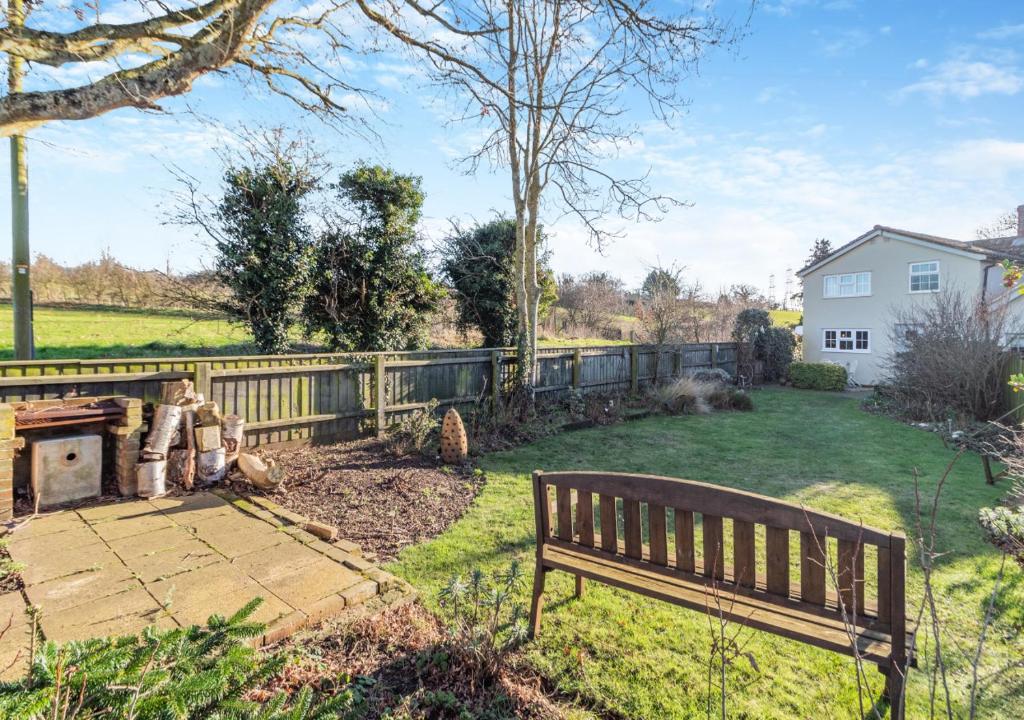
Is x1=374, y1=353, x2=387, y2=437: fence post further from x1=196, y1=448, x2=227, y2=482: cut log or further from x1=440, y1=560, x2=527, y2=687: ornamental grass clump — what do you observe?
Answer: x1=440, y1=560, x2=527, y2=687: ornamental grass clump

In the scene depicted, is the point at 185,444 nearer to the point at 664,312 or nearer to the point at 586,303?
the point at 664,312

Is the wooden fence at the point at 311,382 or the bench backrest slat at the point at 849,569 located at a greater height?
the wooden fence at the point at 311,382

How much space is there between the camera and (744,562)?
223 centimetres

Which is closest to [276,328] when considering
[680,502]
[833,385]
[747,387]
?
[680,502]

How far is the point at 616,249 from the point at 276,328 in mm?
6968

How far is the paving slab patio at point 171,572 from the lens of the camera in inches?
106

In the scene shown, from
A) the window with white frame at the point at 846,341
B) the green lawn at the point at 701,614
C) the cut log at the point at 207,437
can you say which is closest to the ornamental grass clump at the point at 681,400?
the green lawn at the point at 701,614

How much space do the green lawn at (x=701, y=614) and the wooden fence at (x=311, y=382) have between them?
1834 millimetres

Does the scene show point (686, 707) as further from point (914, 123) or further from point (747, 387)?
point (747, 387)

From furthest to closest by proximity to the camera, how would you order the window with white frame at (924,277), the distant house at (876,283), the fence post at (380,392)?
the window with white frame at (924,277)
the distant house at (876,283)
the fence post at (380,392)

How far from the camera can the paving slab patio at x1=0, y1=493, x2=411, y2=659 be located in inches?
106

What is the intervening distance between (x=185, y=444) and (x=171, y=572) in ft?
7.44

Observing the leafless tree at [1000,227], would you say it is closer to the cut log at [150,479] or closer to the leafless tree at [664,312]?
the leafless tree at [664,312]

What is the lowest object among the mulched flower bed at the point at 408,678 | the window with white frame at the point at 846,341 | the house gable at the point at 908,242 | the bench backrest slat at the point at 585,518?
the mulched flower bed at the point at 408,678
